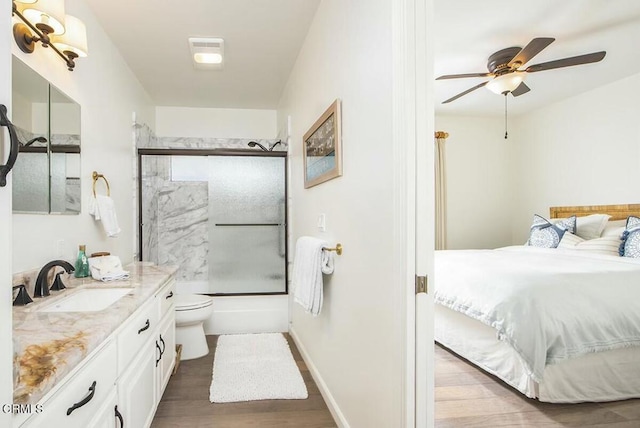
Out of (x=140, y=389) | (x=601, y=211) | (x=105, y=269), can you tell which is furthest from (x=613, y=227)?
(x=105, y=269)

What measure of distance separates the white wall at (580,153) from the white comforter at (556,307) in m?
1.75

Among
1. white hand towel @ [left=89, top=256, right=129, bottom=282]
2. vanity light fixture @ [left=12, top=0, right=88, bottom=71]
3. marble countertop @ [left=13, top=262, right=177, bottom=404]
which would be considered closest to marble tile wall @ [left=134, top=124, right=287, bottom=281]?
white hand towel @ [left=89, top=256, right=129, bottom=282]

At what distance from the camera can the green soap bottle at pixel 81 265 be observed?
7.15 ft

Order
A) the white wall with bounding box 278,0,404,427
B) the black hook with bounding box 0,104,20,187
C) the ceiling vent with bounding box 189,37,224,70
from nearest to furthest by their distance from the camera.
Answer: the black hook with bounding box 0,104,20,187 < the white wall with bounding box 278,0,404,427 < the ceiling vent with bounding box 189,37,224,70

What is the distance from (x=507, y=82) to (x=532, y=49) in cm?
64

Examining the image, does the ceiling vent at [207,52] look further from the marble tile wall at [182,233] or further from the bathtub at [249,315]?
the bathtub at [249,315]

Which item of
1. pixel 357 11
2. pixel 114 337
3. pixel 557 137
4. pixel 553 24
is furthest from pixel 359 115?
pixel 557 137

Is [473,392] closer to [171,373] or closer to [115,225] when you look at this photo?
[171,373]

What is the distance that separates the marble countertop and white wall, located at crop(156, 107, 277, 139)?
10.8ft

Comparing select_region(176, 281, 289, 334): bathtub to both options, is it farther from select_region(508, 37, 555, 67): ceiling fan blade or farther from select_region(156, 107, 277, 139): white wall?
select_region(508, 37, 555, 67): ceiling fan blade

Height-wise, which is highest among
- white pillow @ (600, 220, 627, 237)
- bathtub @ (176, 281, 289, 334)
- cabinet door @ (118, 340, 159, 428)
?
white pillow @ (600, 220, 627, 237)

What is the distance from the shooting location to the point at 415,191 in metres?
1.29

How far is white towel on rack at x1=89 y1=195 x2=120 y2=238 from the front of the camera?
2.48 meters

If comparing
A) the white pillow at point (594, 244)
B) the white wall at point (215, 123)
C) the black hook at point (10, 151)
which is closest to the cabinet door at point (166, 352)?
the black hook at point (10, 151)
